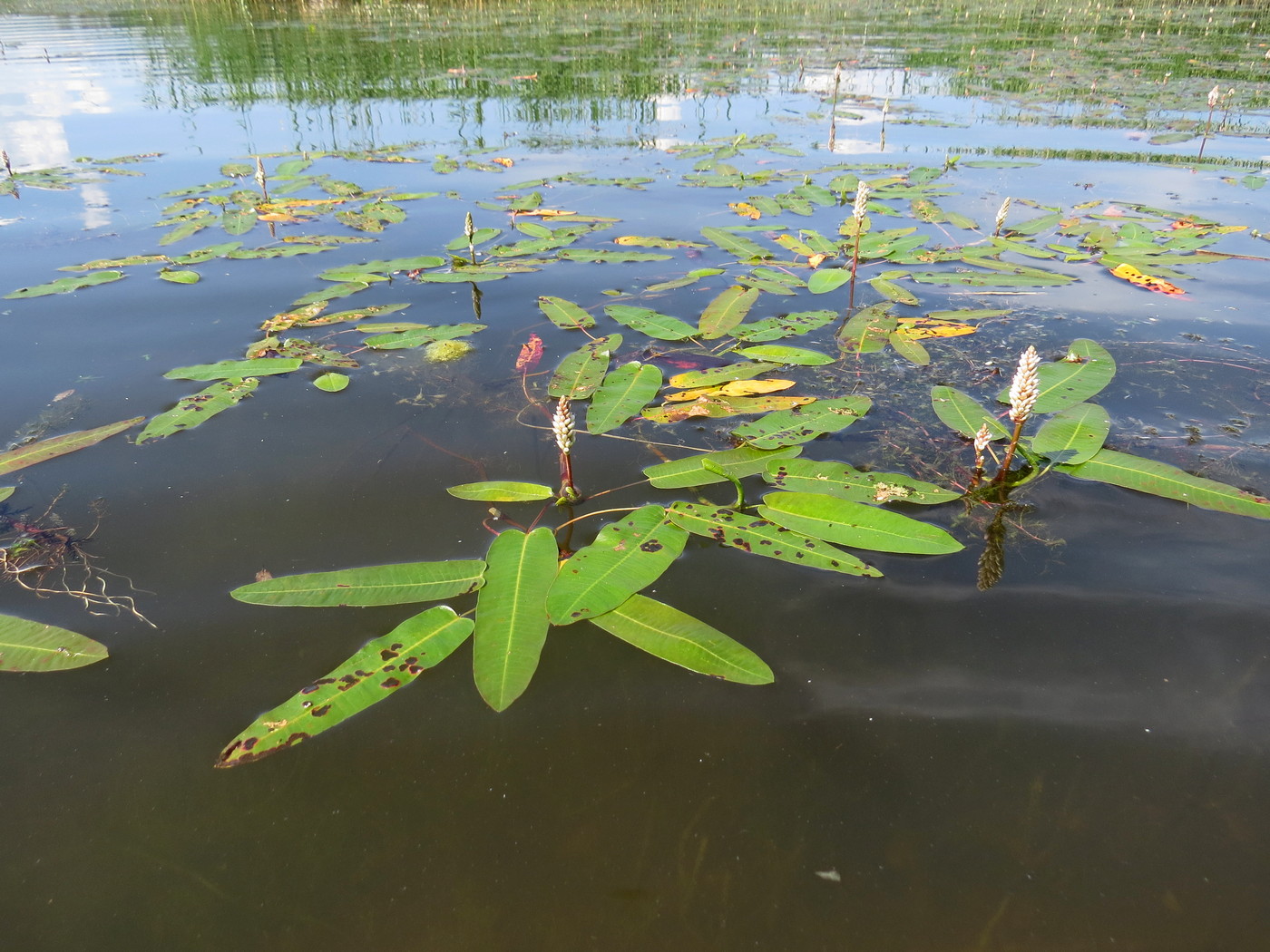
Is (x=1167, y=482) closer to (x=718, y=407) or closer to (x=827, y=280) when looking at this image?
(x=718, y=407)

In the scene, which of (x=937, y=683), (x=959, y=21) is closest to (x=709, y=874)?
(x=937, y=683)

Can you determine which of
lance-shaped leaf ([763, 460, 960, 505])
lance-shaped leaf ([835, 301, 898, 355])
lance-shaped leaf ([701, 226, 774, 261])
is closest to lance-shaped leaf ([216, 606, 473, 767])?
lance-shaped leaf ([763, 460, 960, 505])

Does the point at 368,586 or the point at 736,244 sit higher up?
the point at 736,244

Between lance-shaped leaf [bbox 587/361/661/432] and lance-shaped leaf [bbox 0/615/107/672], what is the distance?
128cm

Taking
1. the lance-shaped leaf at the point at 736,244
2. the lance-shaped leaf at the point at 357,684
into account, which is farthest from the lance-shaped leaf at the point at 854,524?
the lance-shaped leaf at the point at 736,244

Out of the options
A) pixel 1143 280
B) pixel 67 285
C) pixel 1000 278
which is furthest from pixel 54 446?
pixel 1143 280

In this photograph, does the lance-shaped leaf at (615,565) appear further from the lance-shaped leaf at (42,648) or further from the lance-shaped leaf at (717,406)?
the lance-shaped leaf at (42,648)

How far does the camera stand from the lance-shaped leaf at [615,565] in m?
1.45

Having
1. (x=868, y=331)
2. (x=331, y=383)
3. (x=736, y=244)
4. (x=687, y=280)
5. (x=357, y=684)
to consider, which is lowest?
(x=357, y=684)

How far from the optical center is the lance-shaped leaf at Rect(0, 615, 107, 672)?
4.55 feet

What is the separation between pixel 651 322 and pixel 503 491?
1.15 meters

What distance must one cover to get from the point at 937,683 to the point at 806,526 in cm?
46

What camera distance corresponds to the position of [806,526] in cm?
167

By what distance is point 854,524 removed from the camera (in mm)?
1653
